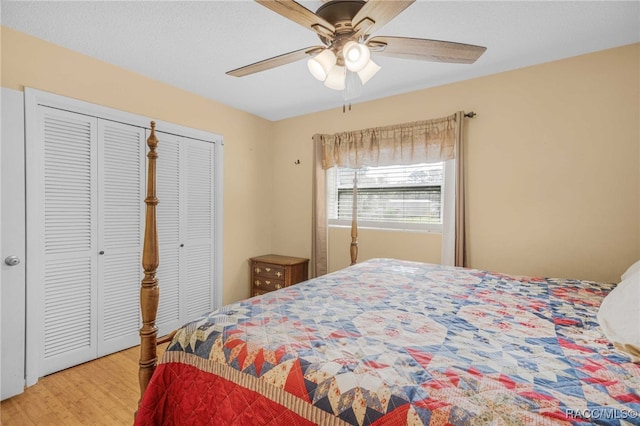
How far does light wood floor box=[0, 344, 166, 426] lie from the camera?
1.82 m

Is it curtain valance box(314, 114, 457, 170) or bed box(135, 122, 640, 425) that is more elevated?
curtain valance box(314, 114, 457, 170)

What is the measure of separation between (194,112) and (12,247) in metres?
1.89

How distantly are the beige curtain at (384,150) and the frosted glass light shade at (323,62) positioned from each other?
172 centimetres

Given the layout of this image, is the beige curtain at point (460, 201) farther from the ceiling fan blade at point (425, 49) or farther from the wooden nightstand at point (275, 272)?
the wooden nightstand at point (275, 272)

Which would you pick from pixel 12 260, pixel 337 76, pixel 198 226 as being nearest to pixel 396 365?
pixel 337 76

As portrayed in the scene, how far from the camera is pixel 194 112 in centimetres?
321

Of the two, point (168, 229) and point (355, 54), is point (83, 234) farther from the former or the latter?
point (355, 54)

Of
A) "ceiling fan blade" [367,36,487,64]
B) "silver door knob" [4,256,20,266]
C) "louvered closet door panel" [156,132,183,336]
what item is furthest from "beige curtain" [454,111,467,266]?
"silver door knob" [4,256,20,266]

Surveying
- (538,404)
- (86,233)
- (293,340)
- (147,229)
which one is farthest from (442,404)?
(86,233)

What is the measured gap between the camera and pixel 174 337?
52.8 inches

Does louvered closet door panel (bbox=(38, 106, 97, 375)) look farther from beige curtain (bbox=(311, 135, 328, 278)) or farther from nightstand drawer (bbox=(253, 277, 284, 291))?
beige curtain (bbox=(311, 135, 328, 278))

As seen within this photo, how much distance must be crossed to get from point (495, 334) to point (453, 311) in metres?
0.27

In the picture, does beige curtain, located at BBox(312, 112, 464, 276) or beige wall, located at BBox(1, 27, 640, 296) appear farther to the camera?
beige curtain, located at BBox(312, 112, 464, 276)

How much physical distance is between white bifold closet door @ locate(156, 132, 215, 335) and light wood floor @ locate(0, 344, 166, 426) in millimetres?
→ 660
